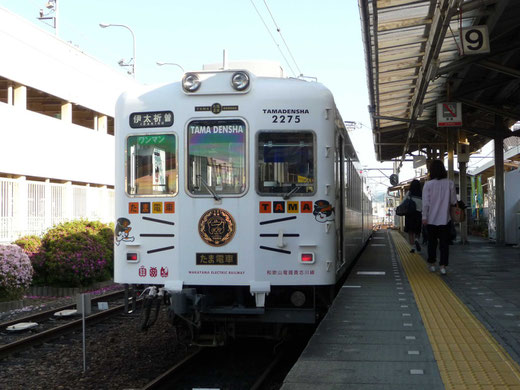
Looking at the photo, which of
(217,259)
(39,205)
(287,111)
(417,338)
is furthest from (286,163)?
(39,205)

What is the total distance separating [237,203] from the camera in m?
6.06

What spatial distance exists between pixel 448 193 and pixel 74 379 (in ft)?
18.4

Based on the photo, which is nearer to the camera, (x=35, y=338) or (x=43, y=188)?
(x=35, y=338)

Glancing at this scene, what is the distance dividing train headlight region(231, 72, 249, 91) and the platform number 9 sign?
4823 mm

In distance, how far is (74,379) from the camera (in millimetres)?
6168

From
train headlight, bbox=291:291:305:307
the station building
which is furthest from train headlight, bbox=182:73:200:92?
the station building

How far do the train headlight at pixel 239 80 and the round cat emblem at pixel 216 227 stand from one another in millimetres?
1236

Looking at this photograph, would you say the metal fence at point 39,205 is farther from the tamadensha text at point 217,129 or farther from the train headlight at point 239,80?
the train headlight at point 239,80

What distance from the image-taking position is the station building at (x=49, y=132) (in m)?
16.8

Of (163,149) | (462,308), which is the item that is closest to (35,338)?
(163,149)

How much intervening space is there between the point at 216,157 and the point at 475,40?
17.8 feet

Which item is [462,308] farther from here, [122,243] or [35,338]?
[35,338]

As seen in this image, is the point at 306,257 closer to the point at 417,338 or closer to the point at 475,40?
the point at 417,338

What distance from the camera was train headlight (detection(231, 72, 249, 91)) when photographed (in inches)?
240
